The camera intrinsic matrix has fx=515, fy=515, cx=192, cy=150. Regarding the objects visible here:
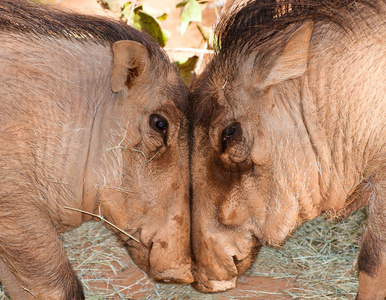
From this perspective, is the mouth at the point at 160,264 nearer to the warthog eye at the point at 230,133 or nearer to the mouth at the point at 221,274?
the mouth at the point at 221,274

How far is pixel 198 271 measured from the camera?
10.8 feet

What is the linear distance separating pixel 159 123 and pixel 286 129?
2.47 ft

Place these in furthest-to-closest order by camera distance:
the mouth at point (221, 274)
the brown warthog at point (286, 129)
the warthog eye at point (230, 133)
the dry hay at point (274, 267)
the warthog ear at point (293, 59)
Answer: the dry hay at point (274, 267) → the mouth at point (221, 274) → the warthog eye at point (230, 133) → the brown warthog at point (286, 129) → the warthog ear at point (293, 59)

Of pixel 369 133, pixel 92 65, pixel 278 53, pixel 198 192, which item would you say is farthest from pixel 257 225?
pixel 92 65

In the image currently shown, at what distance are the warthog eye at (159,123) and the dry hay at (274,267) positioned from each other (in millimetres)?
1339

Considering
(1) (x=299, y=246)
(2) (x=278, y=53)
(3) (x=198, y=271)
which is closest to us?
(2) (x=278, y=53)

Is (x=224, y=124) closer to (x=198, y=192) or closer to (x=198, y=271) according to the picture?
(x=198, y=192)

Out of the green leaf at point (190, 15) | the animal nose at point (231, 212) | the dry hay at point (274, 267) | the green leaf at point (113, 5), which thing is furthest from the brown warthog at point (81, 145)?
the green leaf at point (190, 15)

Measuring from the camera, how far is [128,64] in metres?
2.94

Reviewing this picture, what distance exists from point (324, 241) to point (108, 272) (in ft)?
6.06

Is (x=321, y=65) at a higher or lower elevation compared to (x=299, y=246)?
higher

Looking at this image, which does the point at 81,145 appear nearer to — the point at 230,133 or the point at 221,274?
the point at 230,133

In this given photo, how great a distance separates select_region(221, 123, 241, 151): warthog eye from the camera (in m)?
3.00

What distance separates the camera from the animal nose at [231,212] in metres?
3.13
